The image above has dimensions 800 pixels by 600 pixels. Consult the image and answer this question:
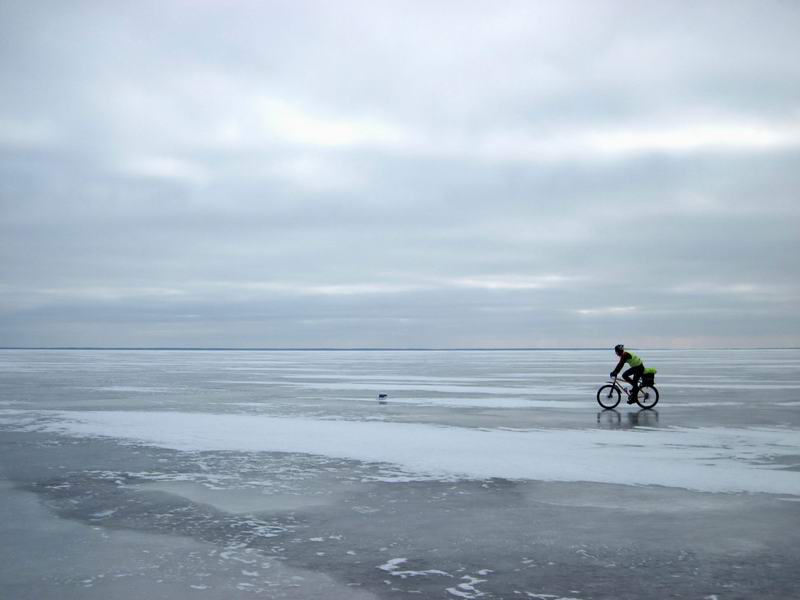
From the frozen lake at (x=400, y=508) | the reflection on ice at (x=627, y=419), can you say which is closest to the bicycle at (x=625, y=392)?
the reflection on ice at (x=627, y=419)

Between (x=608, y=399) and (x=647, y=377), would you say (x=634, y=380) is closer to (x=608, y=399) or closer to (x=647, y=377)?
(x=647, y=377)

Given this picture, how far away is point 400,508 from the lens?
917cm

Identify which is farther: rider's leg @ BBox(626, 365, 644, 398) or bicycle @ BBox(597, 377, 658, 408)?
bicycle @ BBox(597, 377, 658, 408)

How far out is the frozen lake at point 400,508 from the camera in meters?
6.30

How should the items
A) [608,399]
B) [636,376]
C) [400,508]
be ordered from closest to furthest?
[400,508]
[636,376]
[608,399]

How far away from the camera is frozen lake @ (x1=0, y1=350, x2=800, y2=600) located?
20.7 feet

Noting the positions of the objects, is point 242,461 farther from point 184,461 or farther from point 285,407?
point 285,407

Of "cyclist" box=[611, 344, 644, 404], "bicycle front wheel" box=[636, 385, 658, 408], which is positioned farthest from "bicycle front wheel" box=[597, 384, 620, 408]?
"bicycle front wheel" box=[636, 385, 658, 408]

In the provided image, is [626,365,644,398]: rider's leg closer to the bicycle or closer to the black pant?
the black pant

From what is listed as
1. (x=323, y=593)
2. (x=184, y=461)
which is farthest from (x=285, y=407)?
(x=323, y=593)

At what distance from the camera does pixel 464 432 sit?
652 inches

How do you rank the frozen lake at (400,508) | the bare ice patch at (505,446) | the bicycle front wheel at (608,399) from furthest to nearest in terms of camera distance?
the bicycle front wheel at (608,399) → the bare ice patch at (505,446) → the frozen lake at (400,508)

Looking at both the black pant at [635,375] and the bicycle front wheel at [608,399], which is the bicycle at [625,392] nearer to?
the bicycle front wheel at [608,399]

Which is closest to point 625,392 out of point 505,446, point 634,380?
point 634,380
